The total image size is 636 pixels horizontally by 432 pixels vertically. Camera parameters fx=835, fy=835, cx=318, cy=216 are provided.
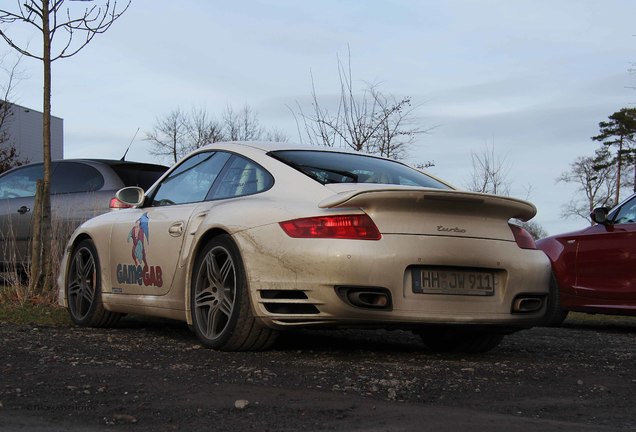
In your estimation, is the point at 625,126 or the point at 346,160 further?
the point at 625,126

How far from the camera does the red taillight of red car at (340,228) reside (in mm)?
4402

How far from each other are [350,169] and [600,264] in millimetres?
3876

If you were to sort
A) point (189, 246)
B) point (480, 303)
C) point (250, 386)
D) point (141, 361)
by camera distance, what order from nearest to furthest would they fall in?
point (250, 386) < point (141, 361) < point (480, 303) < point (189, 246)

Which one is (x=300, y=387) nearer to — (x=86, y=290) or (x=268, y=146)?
(x=268, y=146)

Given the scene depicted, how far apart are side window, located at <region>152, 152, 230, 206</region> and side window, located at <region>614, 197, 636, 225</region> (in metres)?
4.24

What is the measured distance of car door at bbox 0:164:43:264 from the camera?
9719 mm

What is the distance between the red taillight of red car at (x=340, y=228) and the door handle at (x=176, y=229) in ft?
3.87

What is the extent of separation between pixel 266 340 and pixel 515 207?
64.2 inches

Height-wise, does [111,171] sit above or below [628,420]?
above

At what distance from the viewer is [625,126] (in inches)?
2092

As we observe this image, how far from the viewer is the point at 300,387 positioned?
3660 millimetres

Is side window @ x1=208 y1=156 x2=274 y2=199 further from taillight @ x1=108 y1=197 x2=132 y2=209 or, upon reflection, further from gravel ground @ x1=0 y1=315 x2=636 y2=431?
taillight @ x1=108 y1=197 x2=132 y2=209

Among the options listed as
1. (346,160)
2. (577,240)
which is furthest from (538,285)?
(577,240)

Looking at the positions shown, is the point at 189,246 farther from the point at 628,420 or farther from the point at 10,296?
the point at 10,296
